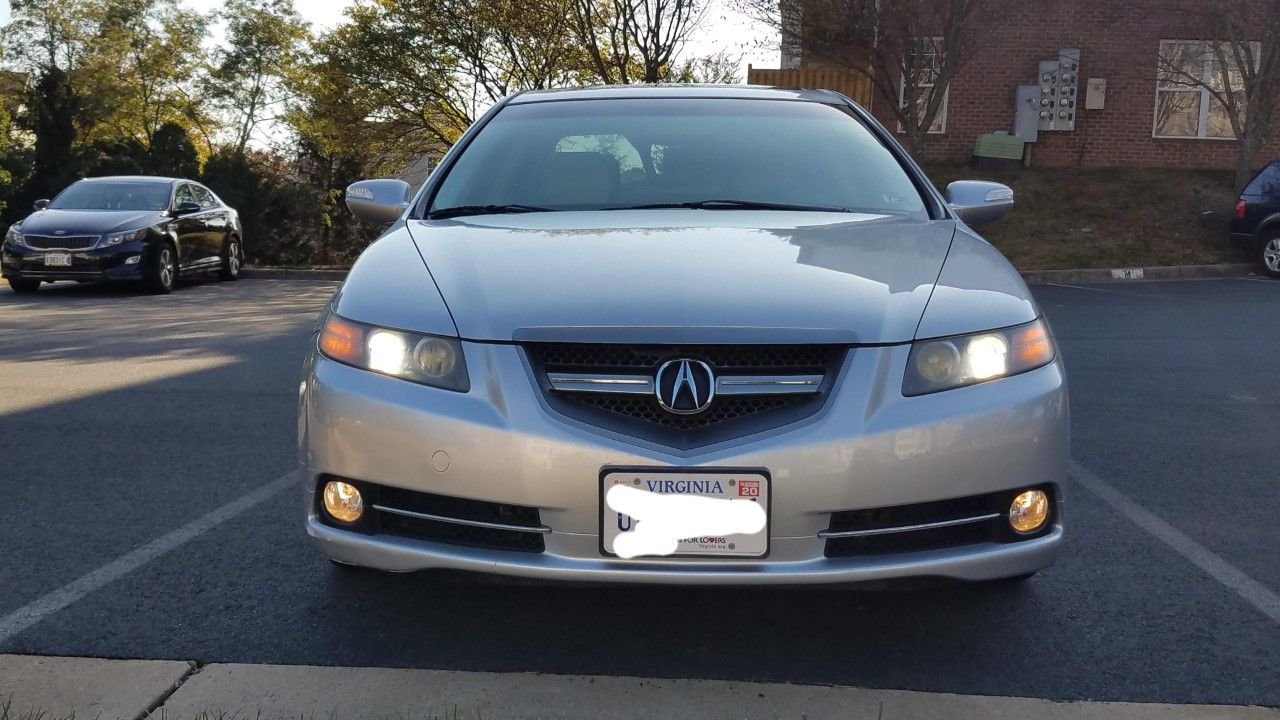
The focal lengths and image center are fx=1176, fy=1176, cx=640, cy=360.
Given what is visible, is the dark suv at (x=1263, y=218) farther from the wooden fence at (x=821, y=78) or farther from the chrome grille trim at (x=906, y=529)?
the chrome grille trim at (x=906, y=529)

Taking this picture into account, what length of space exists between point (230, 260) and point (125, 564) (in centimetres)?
1435

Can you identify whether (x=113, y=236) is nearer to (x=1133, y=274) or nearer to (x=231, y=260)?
(x=231, y=260)

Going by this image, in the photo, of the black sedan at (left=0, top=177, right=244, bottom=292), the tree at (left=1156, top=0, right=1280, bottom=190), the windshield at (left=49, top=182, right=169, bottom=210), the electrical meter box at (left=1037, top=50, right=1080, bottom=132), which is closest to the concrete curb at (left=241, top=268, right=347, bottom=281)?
the black sedan at (left=0, top=177, right=244, bottom=292)

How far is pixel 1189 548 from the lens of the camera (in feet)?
12.3

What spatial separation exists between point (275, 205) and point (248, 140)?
69.0 ft

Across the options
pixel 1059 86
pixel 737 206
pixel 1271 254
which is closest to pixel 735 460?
pixel 737 206

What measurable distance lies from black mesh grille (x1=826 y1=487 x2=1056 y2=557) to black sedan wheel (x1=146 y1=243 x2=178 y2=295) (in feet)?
42.9

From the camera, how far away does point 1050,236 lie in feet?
59.7

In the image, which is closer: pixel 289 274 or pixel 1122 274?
pixel 1122 274

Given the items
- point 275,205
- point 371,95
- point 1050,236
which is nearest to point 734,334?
point 1050,236

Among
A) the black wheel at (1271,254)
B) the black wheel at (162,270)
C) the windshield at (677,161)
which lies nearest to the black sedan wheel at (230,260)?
the black wheel at (162,270)

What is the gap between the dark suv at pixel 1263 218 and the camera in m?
15.5

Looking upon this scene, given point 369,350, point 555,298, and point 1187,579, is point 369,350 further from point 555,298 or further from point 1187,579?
point 1187,579

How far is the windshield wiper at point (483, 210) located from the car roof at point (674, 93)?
2.87 feet
